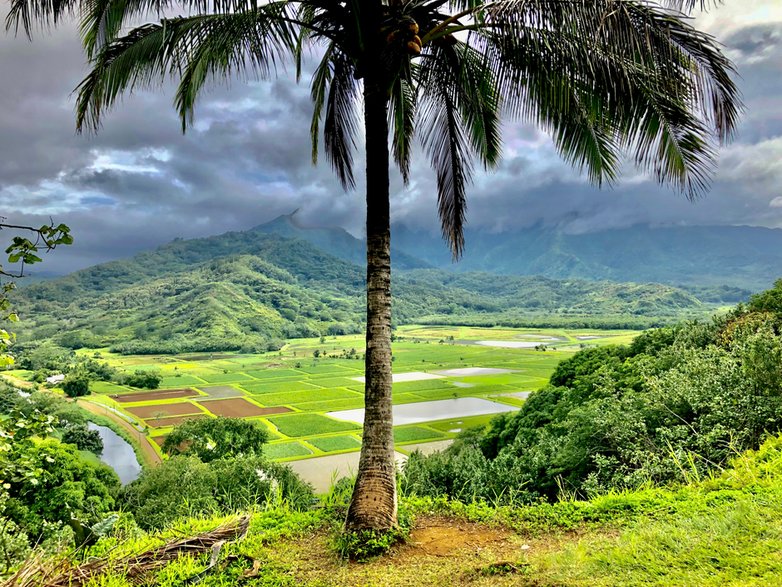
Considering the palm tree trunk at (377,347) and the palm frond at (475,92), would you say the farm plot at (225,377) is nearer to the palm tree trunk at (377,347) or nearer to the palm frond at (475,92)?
the palm frond at (475,92)

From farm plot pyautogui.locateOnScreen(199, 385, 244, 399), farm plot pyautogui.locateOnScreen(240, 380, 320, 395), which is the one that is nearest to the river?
farm plot pyautogui.locateOnScreen(199, 385, 244, 399)

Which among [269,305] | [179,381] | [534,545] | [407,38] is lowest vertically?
[179,381]

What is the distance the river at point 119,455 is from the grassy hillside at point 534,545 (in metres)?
29.5

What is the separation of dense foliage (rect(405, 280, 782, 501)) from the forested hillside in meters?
71.0

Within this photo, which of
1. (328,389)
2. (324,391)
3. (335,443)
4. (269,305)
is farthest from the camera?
(269,305)

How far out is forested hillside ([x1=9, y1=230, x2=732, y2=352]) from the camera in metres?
93.1

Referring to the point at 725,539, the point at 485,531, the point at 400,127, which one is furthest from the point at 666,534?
the point at 400,127

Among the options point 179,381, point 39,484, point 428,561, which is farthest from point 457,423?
point 179,381

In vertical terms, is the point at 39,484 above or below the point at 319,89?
below

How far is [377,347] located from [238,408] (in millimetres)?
43965

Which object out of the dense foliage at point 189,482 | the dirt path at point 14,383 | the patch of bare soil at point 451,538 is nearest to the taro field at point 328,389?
the dirt path at point 14,383

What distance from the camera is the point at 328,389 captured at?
56.7 metres

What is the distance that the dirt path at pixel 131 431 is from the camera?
32.8m

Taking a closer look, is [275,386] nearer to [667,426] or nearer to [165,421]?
[165,421]
